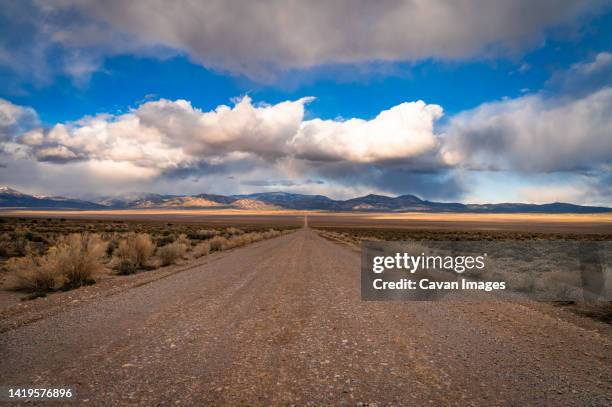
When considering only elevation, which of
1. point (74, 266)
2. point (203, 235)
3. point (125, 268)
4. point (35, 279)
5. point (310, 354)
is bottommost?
point (203, 235)

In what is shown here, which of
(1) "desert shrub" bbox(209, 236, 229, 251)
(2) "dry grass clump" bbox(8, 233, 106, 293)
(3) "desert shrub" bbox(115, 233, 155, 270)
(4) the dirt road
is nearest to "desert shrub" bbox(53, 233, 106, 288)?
(2) "dry grass clump" bbox(8, 233, 106, 293)

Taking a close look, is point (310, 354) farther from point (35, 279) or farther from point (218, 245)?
point (218, 245)

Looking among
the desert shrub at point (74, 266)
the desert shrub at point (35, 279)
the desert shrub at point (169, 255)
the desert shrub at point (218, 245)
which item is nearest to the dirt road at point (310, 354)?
the desert shrub at point (35, 279)

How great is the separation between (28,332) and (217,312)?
3.37 meters

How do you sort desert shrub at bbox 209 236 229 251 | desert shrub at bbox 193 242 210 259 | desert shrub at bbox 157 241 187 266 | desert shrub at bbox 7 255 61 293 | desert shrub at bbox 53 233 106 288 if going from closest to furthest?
desert shrub at bbox 7 255 61 293 < desert shrub at bbox 53 233 106 288 < desert shrub at bbox 157 241 187 266 < desert shrub at bbox 193 242 210 259 < desert shrub at bbox 209 236 229 251

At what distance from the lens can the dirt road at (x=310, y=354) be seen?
4.00 meters

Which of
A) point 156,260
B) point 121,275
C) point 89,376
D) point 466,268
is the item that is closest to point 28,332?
point 89,376

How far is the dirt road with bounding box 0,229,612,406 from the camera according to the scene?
157 inches

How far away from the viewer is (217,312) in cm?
767

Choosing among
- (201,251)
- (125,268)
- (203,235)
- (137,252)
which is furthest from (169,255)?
(203,235)

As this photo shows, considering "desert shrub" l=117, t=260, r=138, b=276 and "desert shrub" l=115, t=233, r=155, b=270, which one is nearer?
"desert shrub" l=117, t=260, r=138, b=276

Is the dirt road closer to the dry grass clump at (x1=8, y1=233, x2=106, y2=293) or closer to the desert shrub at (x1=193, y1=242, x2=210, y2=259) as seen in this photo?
the dry grass clump at (x1=8, y1=233, x2=106, y2=293)

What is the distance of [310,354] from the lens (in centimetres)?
519

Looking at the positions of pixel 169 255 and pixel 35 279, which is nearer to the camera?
pixel 35 279
